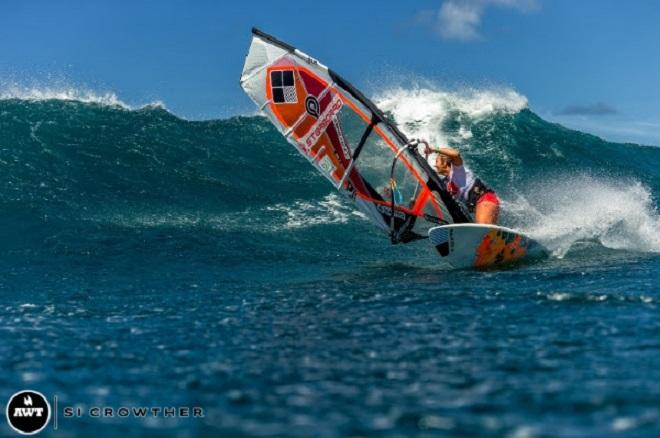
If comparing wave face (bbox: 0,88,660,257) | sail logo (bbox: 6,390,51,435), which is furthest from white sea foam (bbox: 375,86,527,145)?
sail logo (bbox: 6,390,51,435)

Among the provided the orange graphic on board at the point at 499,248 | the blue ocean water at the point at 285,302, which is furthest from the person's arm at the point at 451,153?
the blue ocean water at the point at 285,302

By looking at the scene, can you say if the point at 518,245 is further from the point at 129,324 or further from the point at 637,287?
the point at 129,324

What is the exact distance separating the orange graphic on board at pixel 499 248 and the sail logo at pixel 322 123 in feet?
10.1

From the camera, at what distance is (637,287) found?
830 centimetres

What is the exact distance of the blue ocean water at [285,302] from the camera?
4.51 meters

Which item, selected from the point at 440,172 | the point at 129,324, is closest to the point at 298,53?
the point at 440,172

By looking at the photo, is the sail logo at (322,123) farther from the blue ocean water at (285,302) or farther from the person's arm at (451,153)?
the blue ocean water at (285,302)

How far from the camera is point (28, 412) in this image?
465cm

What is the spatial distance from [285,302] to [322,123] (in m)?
4.09

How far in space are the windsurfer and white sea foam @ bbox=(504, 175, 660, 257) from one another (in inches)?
58.6

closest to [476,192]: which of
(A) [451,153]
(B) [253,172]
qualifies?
(A) [451,153]

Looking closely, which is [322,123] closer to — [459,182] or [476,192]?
[459,182]

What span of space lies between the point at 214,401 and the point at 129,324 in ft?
9.12

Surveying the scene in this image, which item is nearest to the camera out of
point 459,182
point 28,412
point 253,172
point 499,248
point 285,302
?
point 28,412
